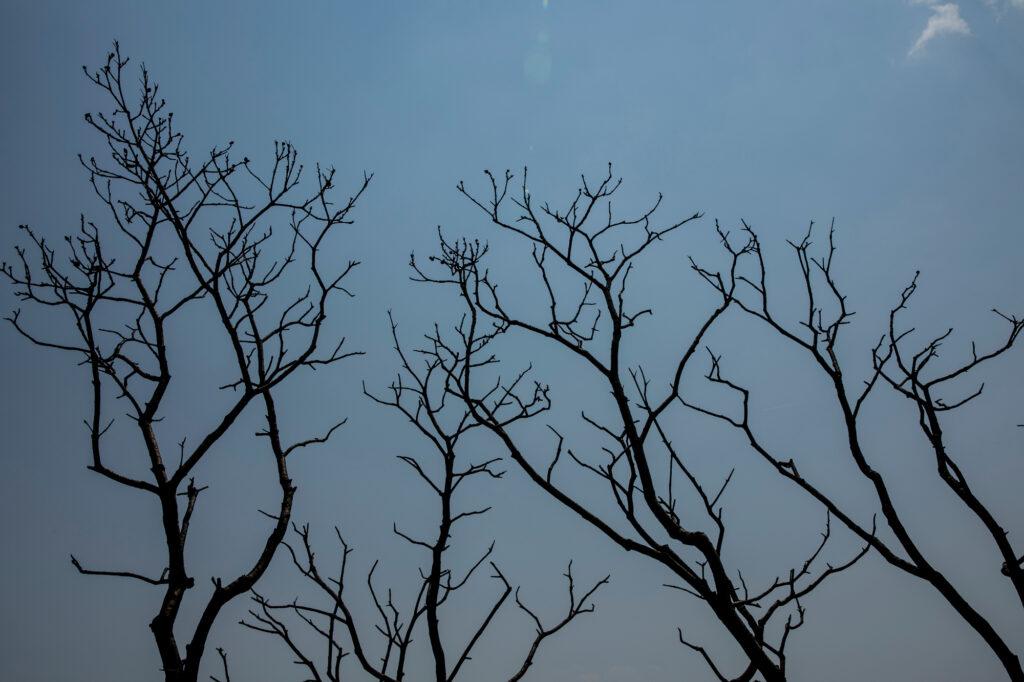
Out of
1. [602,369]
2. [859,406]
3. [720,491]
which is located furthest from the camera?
[859,406]

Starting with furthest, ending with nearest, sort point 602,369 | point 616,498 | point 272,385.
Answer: point 272,385
point 602,369
point 616,498

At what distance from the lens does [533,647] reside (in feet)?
15.1

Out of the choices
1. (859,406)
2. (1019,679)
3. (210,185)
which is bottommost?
(1019,679)

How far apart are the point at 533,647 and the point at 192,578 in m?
2.47

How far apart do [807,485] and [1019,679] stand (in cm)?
117

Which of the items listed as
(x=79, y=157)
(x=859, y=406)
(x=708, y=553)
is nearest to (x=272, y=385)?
(x=79, y=157)

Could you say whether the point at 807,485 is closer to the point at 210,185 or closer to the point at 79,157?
the point at 210,185

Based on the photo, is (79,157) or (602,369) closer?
(602,369)

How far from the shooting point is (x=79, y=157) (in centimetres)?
660

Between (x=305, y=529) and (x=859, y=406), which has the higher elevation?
(x=859, y=406)

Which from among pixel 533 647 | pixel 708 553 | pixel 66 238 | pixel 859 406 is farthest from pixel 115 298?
pixel 859 406

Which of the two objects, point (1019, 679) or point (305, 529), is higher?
point (305, 529)

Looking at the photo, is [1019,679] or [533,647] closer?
[1019,679]

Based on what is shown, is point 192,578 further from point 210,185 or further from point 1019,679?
point 1019,679
